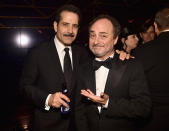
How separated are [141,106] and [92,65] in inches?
28.7

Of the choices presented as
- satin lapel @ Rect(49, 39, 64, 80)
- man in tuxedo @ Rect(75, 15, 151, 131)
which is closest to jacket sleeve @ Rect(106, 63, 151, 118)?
man in tuxedo @ Rect(75, 15, 151, 131)

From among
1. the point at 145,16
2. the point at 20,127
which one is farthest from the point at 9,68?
the point at 145,16

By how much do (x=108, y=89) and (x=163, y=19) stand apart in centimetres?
112

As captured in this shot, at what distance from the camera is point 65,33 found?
2.17m

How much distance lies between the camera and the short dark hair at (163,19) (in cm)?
206

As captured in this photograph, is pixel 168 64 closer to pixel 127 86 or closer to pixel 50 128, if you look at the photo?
pixel 127 86

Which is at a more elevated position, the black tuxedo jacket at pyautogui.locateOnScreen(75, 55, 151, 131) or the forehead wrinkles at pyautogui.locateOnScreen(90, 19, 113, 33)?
the forehead wrinkles at pyautogui.locateOnScreen(90, 19, 113, 33)

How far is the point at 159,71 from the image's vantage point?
1987 mm

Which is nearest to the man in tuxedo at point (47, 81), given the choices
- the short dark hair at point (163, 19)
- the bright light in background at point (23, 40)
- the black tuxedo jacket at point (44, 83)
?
the black tuxedo jacket at point (44, 83)

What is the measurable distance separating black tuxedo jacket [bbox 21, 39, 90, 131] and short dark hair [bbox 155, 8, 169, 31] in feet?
4.37

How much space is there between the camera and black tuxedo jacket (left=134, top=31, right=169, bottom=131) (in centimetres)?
198

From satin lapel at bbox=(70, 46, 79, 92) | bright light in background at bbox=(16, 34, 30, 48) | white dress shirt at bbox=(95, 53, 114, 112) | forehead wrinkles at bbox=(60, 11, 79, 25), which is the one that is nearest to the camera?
white dress shirt at bbox=(95, 53, 114, 112)

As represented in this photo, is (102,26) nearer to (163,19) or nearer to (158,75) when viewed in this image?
(163,19)

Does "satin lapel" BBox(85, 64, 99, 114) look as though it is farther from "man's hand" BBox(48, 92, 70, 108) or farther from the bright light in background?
the bright light in background
